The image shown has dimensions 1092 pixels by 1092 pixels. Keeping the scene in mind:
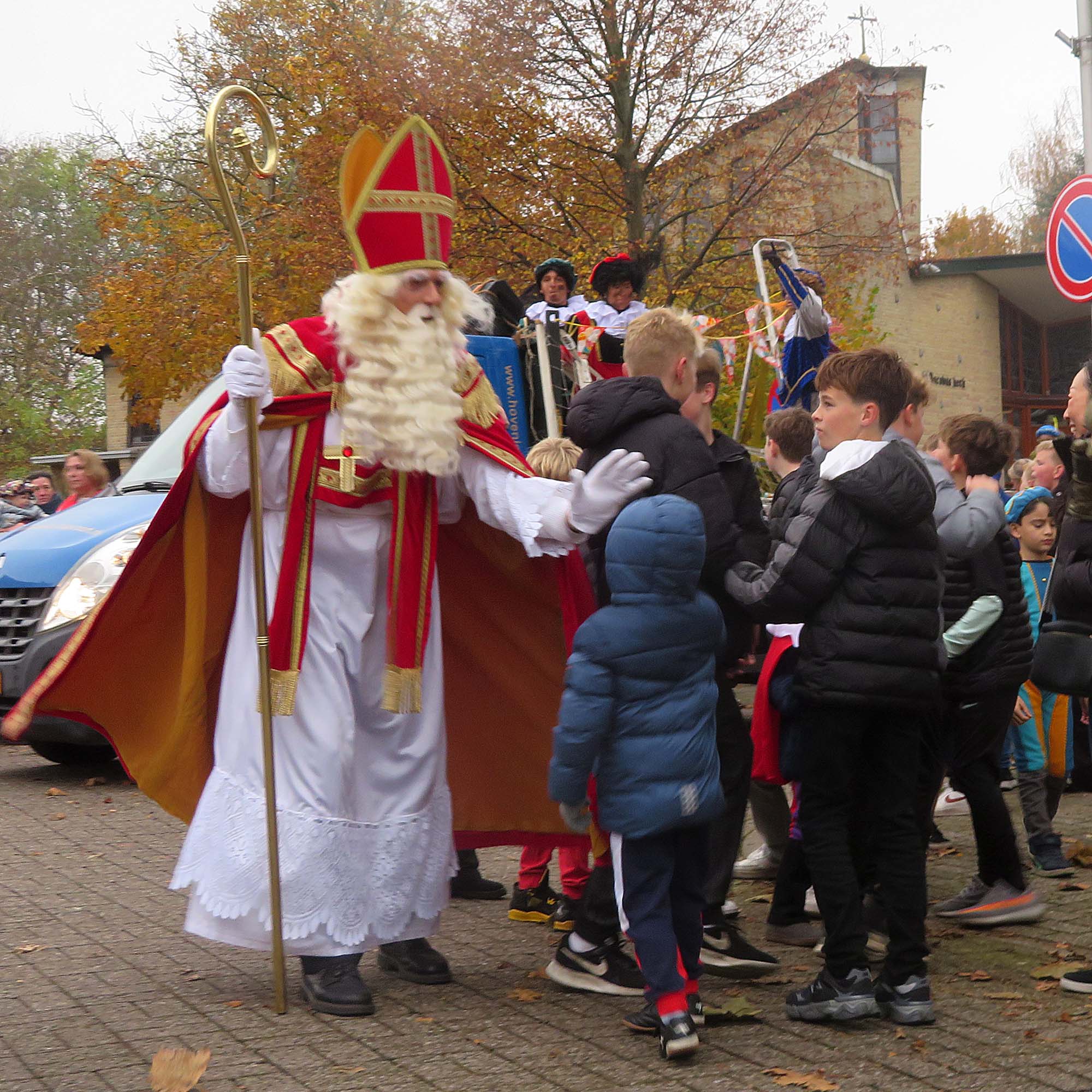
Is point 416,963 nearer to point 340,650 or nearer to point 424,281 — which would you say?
point 340,650

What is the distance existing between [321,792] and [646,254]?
14.9m

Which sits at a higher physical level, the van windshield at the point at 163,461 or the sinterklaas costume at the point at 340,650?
the van windshield at the point at 163,461

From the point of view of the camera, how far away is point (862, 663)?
13.1 ft

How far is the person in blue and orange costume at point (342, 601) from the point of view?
4.37m

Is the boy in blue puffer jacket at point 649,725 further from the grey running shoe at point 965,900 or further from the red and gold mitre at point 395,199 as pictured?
the grey running shoe at point 965,900

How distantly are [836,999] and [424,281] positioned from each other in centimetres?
241

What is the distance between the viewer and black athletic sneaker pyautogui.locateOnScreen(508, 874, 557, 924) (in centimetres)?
542

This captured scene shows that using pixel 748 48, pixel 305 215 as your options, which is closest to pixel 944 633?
pixel 748 48

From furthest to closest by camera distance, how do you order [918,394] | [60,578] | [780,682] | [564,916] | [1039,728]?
[60,578]
[1039,728]
[564,916]
[780,682]
[918,394]

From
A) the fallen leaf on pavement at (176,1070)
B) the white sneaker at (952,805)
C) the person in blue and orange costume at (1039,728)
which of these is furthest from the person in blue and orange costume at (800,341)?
the fallen leaf on pavement at (176,1070)

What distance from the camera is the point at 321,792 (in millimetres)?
4414

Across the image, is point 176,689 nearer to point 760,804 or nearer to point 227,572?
point 227,572

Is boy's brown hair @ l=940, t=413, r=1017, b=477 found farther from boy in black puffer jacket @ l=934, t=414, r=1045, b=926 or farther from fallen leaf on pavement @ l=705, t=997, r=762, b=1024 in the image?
fallen leaf on pavement @ l=705, t=997, r=762, b=1024

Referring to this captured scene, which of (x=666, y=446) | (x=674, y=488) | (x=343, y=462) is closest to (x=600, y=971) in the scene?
(x=674, y=488)
